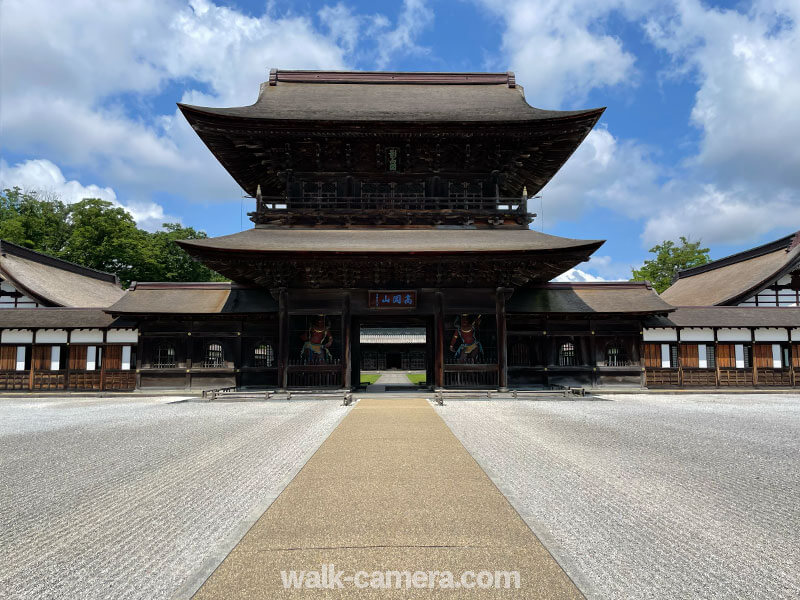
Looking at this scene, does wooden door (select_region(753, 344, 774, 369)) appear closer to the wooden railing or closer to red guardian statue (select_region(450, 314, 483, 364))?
red guardian statue (select_region(450, 314, 483, 364))

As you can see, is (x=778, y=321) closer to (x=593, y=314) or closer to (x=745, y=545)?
(x=593, y=314)

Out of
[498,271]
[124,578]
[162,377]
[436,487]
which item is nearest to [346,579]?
[124,578]

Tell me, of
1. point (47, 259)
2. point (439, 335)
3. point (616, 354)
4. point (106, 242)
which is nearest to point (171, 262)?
point (106, 242)

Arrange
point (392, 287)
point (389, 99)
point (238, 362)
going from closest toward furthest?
1. point (392, 287)
2. point (238, 362)
3. point (389, 99)

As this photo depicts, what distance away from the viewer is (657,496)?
552 cm

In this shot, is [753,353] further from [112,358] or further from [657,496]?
[112,358]

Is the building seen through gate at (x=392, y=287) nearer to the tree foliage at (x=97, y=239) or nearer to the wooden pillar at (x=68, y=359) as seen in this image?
the wooden pillar at (x=68, y=359)

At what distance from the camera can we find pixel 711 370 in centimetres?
2091

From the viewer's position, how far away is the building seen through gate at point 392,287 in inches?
682

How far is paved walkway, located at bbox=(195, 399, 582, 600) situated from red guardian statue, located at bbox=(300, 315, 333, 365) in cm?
1096

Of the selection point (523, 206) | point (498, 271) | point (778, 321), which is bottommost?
point (778, 321)

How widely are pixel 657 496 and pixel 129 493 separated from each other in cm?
649

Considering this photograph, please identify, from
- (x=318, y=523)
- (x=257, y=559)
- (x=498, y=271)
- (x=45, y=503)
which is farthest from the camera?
(x=498, y=271)

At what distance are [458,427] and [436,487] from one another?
4.77m
